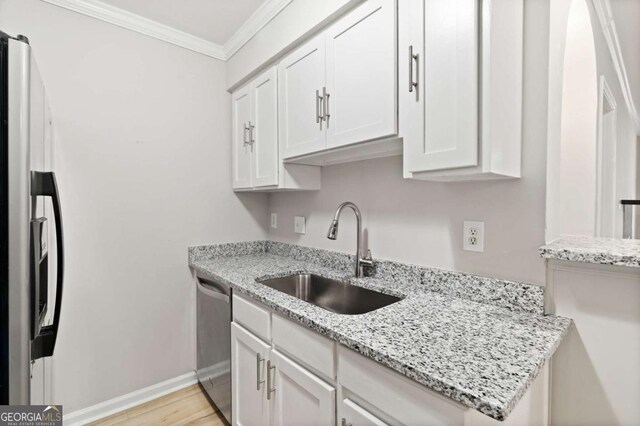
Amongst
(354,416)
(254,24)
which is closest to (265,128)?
(254,24)

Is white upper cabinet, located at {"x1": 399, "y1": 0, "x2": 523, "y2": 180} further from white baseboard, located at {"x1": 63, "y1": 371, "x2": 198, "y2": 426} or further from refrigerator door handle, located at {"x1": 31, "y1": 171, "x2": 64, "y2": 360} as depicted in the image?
white baseboard, located at {"x1": 63, "y1": 371, "x2": 198, "y2": 426}

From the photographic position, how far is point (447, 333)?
90 centimetres

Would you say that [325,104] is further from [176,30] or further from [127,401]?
[127,401]

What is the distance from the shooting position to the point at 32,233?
83cm

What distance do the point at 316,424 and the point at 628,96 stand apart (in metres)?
2.94

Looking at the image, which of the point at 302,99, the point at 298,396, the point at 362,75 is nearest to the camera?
the point at 298,396

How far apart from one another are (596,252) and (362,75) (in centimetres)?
103

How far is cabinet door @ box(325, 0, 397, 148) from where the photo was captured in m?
1.19

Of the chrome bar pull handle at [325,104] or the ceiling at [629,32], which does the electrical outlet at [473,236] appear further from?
the ceiling at [629,32]

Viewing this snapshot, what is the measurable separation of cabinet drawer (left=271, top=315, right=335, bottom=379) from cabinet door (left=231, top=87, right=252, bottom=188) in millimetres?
1160

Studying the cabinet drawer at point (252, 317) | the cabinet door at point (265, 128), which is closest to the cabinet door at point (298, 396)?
the cabinet drawer at point (252, 317)

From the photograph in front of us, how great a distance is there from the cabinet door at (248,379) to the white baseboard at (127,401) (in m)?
0.71

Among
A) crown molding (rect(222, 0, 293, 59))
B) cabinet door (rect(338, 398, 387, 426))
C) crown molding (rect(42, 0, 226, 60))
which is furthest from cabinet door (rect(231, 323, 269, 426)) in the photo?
crown molding (rect(42, 0, 226, 60))

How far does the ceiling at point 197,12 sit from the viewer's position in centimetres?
176
